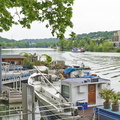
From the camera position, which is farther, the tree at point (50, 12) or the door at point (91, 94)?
the door at point (91, 94)

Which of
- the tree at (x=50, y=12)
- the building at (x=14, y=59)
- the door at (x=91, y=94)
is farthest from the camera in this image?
the building at (x=14, y=59)

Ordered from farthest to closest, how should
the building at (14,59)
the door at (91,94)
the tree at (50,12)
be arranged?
1. the building at (14,59)
2. the door at (91,94)
3. the tree at (50,12)

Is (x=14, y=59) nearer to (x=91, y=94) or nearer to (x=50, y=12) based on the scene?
(x=91, y=94)

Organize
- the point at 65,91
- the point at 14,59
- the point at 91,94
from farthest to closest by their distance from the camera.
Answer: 1. the point at 14,59
2. the point at 65,91
3. the point at 91,94

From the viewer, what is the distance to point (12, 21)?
10.4 m

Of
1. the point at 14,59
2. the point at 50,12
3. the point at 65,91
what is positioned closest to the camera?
the point at 50,12

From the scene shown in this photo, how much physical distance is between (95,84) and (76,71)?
53.9 ft

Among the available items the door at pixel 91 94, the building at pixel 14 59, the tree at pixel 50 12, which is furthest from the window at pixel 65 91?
the building at pixel 14 59

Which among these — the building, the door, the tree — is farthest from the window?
the building

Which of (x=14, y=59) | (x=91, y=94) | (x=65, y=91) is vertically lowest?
(x=91, y=94)

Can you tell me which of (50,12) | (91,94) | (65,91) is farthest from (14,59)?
(50,12)

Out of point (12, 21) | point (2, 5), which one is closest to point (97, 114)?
point (12, 21)

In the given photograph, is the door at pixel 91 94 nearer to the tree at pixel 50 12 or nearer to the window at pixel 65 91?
the window at pixel 65 91

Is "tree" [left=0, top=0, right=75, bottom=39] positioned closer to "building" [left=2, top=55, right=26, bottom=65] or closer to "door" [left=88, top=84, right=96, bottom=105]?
"door" [left=88, top=84, right=96, bottom=105]
